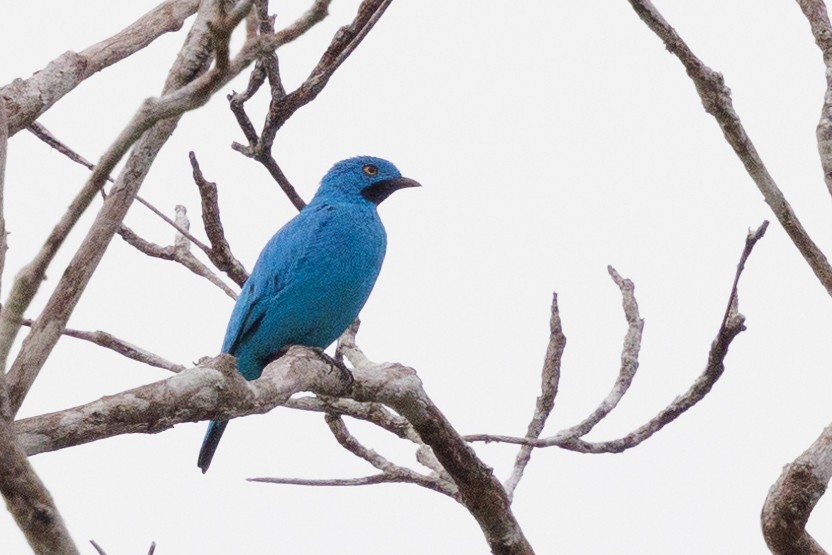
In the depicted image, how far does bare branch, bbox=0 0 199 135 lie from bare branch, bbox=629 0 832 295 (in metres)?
2.42

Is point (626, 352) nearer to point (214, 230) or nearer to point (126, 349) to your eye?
point (214, 230)

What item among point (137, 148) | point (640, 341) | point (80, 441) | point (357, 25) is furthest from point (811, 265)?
point (80, 441)

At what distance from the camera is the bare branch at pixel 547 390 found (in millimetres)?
5383

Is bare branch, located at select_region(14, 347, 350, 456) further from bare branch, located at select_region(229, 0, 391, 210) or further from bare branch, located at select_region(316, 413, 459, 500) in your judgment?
bare branch, located at select_region(316, 413, 459, 500)

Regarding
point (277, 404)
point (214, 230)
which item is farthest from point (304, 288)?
point (277, 404)

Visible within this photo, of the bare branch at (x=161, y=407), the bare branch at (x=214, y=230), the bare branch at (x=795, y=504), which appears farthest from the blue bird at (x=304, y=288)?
the bare branch at (x=795, y=504)

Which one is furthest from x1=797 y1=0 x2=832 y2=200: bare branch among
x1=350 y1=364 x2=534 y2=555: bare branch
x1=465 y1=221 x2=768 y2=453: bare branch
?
x1=350 y1=364 x2=534 y2=555: bare branch

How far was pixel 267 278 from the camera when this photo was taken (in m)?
6.51

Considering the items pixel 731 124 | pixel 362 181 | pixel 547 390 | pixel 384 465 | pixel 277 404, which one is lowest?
pixel 277 404

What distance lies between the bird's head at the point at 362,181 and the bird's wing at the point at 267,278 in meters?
0.48

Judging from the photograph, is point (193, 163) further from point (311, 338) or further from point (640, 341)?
point (640, 341)

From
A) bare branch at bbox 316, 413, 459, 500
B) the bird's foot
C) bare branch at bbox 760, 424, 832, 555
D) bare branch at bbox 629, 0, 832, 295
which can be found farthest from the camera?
bare branch at bbox 316, 413, 459, 500

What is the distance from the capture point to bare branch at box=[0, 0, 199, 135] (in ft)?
16.0

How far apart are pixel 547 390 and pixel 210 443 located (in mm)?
2046
